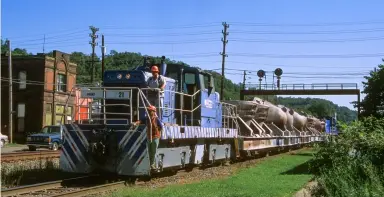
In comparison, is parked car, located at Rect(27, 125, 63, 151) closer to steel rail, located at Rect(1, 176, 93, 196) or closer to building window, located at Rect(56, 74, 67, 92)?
steel rail, located at Rect(1, 176, 93, 196)

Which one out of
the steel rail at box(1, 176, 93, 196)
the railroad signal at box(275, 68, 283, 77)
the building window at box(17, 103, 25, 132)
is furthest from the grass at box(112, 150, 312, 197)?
the railroad signal at box(275, 68, 283, 77)

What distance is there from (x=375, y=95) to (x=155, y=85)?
15.8 meters

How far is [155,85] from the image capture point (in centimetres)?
1451

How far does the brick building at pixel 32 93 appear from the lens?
158 ft

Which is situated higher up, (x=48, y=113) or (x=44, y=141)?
(x=48, y=113)

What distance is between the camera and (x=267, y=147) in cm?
2659

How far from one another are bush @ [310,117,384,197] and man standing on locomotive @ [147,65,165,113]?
4951mm

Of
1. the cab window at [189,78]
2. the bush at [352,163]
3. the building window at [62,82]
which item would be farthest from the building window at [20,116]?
the bush at [352,163]

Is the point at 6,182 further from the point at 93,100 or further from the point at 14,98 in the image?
the point at 14,98

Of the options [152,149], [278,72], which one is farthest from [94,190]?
[278,72]

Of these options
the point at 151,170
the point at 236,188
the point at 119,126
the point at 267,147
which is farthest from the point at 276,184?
the point at 267,147

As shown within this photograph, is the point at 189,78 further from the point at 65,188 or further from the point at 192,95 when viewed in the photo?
the point at 65,188

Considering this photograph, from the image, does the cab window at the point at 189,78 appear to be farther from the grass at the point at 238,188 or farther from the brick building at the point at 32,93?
the brick building at the point at 32,93

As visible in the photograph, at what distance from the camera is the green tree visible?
25345 mm
